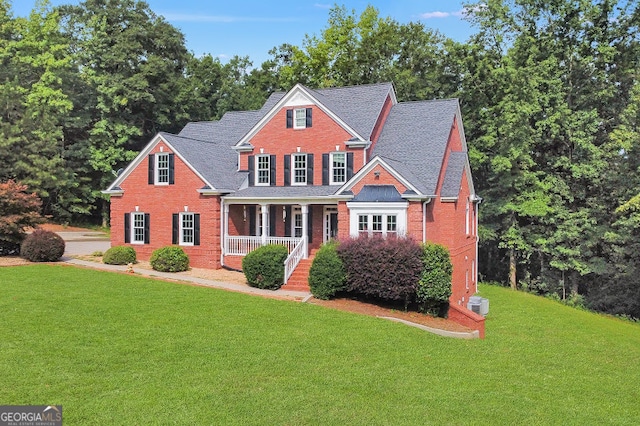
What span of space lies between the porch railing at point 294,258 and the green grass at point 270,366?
3.42 meters

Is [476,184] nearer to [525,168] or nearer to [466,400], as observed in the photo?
[525,168]

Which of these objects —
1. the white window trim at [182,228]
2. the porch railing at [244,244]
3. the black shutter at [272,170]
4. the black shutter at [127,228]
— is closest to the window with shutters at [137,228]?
the black shutter at [127,228]

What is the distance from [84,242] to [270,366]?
28.7 metres

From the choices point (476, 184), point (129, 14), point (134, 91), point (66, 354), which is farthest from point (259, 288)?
point (129, 14)

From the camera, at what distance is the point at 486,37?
3644cm

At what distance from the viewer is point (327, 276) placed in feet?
62.0

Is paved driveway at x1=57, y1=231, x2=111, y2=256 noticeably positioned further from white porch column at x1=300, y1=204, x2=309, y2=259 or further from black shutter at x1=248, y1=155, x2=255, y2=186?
white porch column at x1=300, y1=204, x2=309, y2=259

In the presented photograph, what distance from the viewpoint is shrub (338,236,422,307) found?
17844 mm

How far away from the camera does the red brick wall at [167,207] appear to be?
83.5 ft

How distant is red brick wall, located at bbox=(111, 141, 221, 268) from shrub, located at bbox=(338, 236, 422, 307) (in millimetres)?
8719

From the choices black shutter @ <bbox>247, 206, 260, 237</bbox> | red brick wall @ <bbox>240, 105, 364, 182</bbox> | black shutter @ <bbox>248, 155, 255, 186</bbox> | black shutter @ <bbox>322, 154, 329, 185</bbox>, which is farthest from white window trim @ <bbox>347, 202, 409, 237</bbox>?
black shutter @ <bbox>247, 206, 260, 237</bbox>

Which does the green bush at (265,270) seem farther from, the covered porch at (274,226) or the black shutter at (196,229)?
the black shutter at (196,229)

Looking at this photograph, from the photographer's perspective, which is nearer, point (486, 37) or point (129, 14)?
point (486, 37)

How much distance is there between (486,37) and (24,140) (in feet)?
110
